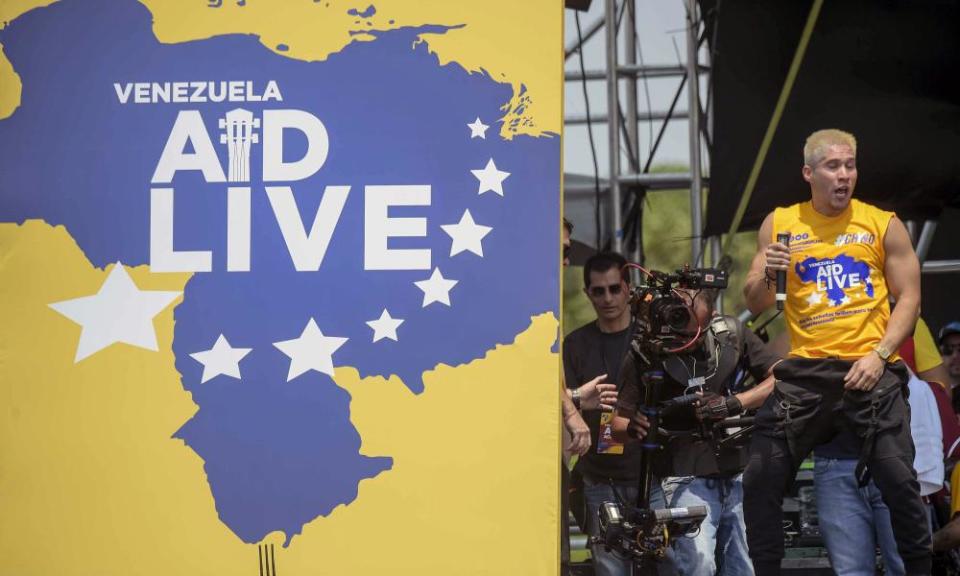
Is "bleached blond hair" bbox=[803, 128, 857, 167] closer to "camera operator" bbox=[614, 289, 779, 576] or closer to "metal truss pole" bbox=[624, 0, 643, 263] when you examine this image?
"camera operator" bbox=[614, 289, 779, 576]

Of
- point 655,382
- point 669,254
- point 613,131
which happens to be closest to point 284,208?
point 655,382

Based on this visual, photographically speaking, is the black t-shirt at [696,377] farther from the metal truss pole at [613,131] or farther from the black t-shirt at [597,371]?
the metal truss pole at [613,131]

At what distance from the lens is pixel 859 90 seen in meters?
6.39

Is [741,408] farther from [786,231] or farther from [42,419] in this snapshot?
[42,419]

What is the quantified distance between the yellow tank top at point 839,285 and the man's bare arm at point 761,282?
3.7 inches

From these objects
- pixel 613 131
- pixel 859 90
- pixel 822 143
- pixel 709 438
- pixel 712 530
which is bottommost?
pixel 712 530

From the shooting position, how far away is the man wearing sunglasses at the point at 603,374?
5.25 m

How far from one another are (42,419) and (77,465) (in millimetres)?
197

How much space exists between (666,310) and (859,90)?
8.76 feet

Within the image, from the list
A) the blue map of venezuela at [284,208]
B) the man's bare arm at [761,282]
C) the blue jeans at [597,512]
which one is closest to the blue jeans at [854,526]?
the man's bare arm at [761,282]

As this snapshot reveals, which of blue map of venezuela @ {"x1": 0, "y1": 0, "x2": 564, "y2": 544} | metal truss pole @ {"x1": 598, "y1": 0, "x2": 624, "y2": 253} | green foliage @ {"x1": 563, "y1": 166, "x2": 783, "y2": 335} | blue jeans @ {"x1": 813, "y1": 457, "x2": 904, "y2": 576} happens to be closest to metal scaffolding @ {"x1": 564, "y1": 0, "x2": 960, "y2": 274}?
metal truss pole @ {"x1": 598, "y1": 0, "x2": 624, "y2": 253}

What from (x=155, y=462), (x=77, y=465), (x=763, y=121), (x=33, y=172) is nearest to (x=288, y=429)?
(x=155, y=462)

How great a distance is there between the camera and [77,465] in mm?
3967

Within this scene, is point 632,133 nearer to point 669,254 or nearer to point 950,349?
point 950,349
